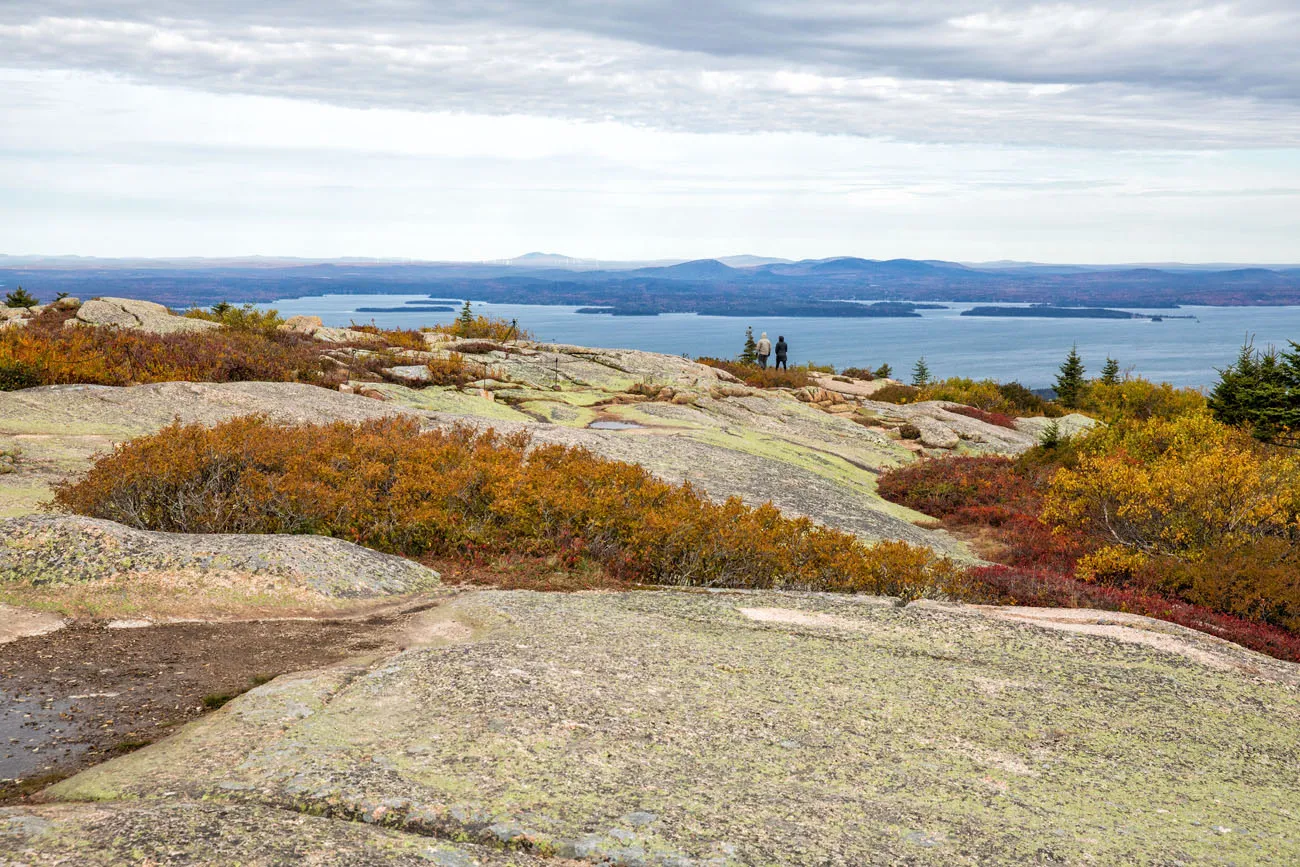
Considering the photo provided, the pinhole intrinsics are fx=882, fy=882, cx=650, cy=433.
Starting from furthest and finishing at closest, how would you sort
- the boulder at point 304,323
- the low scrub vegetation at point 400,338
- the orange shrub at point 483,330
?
the orange shrub at point 483,330 < the boulder at point 304,323 < the low scrub vegetation at point 400,338

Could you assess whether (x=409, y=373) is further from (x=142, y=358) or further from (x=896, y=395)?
(x=896, y=395)

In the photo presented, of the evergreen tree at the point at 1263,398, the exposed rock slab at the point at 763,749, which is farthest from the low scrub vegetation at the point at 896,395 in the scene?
the exposed rock slab at the point at 763,749

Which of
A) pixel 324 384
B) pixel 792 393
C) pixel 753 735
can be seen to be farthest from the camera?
pixel 792 393

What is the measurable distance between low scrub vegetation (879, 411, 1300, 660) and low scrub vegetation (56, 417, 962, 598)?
7.72 ft

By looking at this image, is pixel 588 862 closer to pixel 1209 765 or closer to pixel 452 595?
pixel 1209 765

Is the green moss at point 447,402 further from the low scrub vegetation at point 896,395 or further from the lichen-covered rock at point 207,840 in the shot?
the low scrub vegetation at point 896,395

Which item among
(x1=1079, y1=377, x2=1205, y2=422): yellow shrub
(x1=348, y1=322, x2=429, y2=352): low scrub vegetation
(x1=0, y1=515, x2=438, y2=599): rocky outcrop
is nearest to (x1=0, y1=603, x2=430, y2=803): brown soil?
(x1=0, y1=515, x2=438, y2=599): rocky outcrop

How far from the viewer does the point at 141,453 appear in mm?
9734

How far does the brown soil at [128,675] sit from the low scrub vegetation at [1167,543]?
7.88 metres

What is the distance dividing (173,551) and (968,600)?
28.1 ft

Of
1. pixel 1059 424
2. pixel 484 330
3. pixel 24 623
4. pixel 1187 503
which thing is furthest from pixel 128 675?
pixel 1059 424

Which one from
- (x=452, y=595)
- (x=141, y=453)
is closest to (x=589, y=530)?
(x=452, y=595)

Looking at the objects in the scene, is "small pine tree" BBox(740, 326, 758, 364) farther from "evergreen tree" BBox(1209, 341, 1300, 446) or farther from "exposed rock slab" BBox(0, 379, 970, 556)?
"exposed rock slab" BBox(0, 379, 970, 556)

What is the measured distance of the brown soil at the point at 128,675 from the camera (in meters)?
4.86
